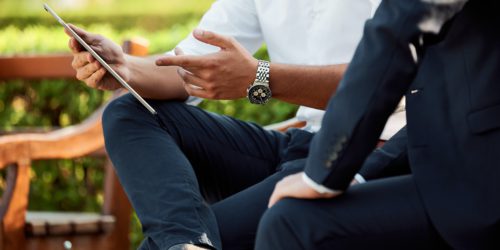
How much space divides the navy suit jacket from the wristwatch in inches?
28.6

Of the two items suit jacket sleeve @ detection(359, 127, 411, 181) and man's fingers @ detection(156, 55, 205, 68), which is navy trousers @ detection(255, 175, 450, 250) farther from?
man's fingers @ detection(156, 55, 205, 68)

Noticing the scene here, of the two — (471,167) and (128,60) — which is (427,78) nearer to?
(471,167)

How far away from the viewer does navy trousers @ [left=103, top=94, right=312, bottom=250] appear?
2191 millimetres

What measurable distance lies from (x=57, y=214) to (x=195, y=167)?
1.48 m

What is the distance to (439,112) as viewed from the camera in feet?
5.46

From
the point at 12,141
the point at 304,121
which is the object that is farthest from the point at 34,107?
the point at 304,121

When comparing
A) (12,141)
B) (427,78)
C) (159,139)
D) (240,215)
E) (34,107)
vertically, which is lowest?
(34,107)

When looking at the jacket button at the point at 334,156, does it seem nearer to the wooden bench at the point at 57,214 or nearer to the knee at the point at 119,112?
the knee at the point at 119,112

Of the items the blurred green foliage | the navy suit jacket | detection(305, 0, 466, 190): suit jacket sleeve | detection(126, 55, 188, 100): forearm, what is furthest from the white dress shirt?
the blurred green foliage

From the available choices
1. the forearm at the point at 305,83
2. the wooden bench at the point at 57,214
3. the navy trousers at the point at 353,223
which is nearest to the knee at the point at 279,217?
the navy trousers at the point at 353,223

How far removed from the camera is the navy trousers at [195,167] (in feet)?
7.19

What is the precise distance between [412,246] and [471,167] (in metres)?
0.19

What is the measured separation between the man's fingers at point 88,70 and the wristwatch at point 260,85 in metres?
0.45

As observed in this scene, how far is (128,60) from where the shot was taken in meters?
2.66
